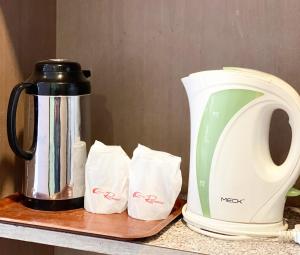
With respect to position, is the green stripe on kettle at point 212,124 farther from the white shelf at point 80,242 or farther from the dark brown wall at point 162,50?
the dark brown wall at point 162,50

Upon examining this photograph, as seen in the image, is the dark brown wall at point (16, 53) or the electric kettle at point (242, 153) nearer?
the electric kettle at point (242, 153)

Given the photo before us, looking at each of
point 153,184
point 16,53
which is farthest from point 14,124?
point 153,184

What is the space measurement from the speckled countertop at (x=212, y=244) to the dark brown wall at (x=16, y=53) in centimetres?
40

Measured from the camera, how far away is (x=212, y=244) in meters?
0.84

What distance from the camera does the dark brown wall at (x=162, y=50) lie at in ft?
3.56

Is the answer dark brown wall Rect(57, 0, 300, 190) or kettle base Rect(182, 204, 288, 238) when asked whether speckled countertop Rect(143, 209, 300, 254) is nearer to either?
kettle base Rect(182, 204, 288, 238)

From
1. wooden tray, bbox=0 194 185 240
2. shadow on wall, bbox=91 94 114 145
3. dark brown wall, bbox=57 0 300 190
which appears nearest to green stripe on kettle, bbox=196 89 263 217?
wooden tray, bbox=0 194 185 240

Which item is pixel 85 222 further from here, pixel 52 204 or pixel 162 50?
pixel 162 50

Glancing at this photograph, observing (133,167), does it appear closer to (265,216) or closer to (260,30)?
(265,216)

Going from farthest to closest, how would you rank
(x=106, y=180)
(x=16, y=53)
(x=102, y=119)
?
1. (x=102, y=119)
2. (x=16, y=53)
3. (x=106, y=180)

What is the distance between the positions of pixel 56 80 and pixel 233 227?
45 cm

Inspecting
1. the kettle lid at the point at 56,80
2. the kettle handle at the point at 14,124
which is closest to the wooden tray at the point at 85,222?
the kettle handle at the point at 14,124

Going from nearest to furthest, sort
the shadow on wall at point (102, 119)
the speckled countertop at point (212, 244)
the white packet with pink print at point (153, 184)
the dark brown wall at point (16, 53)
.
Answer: the speckled countertop at point (212, 244) → the white packet with pink print at point (153, 184) → the dark brown wall at point (16, 53) → the shadow on wall at point (102, 119)

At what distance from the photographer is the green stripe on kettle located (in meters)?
0.87
